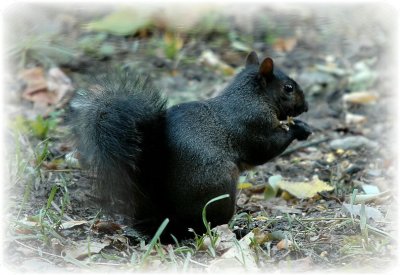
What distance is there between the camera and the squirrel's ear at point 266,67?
4.47 m

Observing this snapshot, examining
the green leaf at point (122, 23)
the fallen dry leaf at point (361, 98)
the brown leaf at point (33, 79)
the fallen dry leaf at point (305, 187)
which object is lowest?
the fallen dry leaf at point (305, 187)

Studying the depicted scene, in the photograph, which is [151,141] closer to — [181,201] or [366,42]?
[181,201]

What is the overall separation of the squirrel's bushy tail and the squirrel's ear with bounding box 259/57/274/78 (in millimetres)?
819

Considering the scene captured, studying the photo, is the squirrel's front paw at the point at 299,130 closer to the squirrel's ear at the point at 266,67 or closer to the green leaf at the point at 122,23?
the squirrel's ear at the point at 266,67

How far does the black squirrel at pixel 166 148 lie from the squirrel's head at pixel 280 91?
16cm

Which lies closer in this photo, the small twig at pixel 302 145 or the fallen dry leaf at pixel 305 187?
the fallen dry leaf at pixel 305 187

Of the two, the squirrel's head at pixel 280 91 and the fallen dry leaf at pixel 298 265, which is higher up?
the squirrel's head at pixel 280 91

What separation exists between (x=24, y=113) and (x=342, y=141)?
253 cm

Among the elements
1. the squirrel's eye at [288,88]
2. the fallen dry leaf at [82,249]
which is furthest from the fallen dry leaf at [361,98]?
the fallen dry leaf at [82,249]

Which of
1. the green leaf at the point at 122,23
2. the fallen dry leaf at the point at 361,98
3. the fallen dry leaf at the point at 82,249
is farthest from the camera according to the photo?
the green leaf at the point at 122,23

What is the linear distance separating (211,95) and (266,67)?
5.64ft

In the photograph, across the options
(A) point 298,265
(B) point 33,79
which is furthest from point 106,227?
(B) point 33,79

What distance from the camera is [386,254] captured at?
3535mm

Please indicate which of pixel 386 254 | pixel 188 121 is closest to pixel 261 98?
pixel 188 121
